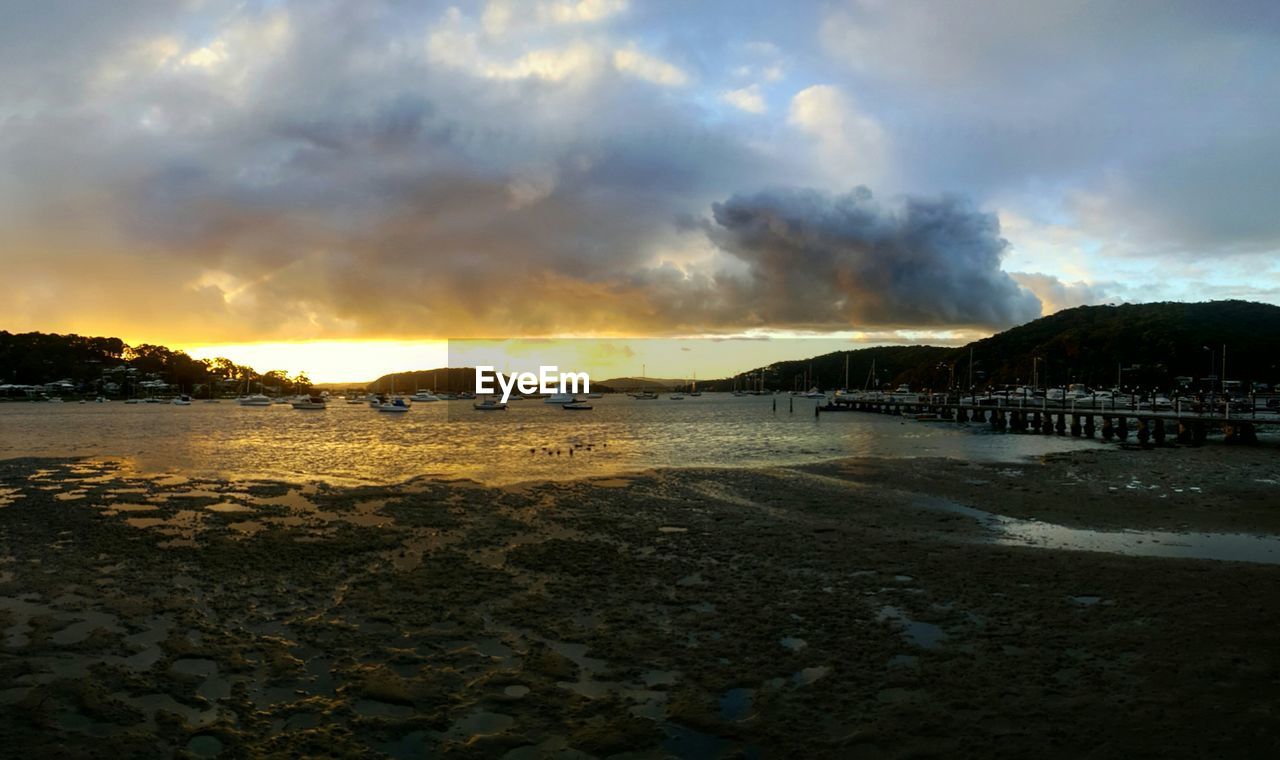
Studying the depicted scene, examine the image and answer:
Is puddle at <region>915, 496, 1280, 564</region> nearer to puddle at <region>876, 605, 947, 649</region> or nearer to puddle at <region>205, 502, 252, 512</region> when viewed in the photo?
puddle at <region>876, 605, 947, 649</region>

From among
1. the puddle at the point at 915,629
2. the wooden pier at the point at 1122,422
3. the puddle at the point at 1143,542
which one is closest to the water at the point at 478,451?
the wooden pier at the point at 1122,422

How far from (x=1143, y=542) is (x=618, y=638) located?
15.0 metres

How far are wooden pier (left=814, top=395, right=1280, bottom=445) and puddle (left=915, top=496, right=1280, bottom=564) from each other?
3728 centimetres

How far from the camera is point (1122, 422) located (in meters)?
60.0

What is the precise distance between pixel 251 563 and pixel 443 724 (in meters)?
9.44

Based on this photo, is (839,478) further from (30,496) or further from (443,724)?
(30,496)

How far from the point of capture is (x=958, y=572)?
14.6 metres

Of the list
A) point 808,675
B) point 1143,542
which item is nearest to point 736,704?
point 808,675

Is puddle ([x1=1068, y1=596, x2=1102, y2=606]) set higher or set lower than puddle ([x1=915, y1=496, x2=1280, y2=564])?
higher

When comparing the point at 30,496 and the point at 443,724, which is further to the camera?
the point at 30,496

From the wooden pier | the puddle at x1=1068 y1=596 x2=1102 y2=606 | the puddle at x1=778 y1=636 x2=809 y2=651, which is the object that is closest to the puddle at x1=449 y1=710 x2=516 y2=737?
the puddle at x1=778 y1=636 x2=809 y2=651

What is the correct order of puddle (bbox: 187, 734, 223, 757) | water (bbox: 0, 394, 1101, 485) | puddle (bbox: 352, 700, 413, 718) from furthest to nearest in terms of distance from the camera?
1. water (bbox: 0, 394, 1101, 485)
2. puddle (bbox: 352, 700, 413, 718)
3. puddle (bbox: 187, 734, 223, 757)

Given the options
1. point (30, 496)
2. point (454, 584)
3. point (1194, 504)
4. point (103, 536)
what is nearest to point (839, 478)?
point (1194, 504)

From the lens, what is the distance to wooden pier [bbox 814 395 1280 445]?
51.9 metres
